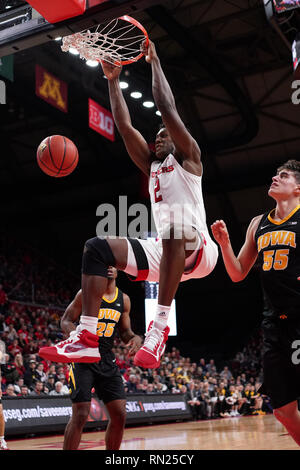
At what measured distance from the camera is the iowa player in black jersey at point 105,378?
201 inches

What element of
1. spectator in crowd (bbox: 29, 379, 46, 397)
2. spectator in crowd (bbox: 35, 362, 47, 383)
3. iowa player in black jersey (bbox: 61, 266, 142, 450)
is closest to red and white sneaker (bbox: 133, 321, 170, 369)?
iowa player in black jersey (bbox: 61, 266, 142, 450)

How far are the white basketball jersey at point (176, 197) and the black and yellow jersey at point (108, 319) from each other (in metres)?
2.26

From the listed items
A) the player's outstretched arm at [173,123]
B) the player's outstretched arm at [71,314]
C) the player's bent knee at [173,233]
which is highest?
the player's outstretched arm at [173,123]

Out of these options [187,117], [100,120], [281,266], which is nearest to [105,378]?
[281,266]

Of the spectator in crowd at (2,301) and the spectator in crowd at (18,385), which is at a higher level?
the spectator in crowd at (2,301)

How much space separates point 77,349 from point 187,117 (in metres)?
15.9

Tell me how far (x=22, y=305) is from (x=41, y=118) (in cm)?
659

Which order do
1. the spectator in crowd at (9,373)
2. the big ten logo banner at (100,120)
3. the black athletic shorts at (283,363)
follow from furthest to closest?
the big ten logo banner at (100,120), the spectator in crowd at (9,373), the black athletic shorts at (283,363)

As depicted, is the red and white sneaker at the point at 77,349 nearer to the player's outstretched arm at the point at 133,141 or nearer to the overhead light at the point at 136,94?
the player's outstretched arm at the point at 133,141

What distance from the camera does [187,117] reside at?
61.0 feet

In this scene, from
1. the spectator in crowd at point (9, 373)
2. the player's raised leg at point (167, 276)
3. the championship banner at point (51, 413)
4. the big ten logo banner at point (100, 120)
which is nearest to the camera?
the player's raised leg at point (167, 276)

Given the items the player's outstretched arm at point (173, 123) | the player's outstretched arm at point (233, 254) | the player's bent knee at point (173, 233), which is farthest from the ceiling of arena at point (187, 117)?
the player's bent knee at point (173, 233)

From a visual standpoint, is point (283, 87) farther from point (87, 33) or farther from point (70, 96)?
point (87, 33)
